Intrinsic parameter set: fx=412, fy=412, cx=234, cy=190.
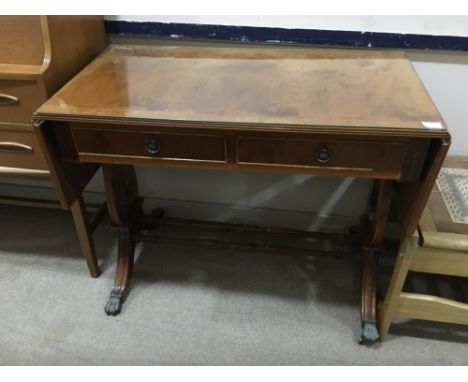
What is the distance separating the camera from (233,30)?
134 cm

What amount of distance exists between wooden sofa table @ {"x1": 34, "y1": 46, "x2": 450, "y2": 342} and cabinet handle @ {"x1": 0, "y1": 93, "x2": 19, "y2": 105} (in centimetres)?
16

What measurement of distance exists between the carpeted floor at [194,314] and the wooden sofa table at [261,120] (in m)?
0.44

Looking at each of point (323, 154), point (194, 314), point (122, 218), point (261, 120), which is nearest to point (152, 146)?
point (261, 120)

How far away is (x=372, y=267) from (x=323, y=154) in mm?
599

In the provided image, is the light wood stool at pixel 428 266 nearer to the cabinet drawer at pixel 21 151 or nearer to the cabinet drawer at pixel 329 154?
the cabinet drawer at pixel 329 154

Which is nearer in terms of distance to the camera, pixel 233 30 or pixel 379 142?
pixel 379 142

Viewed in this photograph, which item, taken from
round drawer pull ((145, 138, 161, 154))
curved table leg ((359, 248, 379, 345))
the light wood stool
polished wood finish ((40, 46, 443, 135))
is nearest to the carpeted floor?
curved table leg ((359, 248, 379, 345))

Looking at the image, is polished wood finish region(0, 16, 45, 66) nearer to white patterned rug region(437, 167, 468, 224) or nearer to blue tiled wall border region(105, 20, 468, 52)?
blue tiled wall border region(105, 20, 468, 52)

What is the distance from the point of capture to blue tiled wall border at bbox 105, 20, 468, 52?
126 cm

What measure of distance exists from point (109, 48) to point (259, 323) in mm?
1058

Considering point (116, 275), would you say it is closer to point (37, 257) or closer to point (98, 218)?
point (98, 218)

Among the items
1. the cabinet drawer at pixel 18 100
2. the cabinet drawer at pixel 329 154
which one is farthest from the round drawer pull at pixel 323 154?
the cabinet drawer at pixel 18 100
